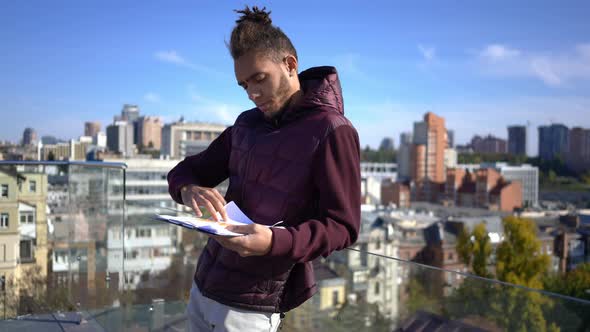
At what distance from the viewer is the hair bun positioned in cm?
100

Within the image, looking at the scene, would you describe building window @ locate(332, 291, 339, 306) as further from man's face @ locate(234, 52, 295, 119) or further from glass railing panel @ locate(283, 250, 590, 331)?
man's face @ locate(234, 52, 295, 119)

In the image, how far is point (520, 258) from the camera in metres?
25.3

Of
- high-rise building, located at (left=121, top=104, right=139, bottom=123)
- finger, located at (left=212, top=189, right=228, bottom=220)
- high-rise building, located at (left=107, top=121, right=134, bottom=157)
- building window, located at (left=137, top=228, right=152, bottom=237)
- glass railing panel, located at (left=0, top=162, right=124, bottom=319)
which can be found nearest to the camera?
finger, located at (left=212, top=189, right=228, bottom=220)

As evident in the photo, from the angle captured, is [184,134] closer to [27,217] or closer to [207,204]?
[27,217]

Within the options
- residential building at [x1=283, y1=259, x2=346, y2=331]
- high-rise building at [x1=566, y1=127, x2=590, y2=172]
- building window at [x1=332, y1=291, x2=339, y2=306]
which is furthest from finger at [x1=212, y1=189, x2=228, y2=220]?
high-rise building at [x1=566, y1=127, x2=590, y2=172]

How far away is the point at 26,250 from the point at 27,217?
16 centimetres

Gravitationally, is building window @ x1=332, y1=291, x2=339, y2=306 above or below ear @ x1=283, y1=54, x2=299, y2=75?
below

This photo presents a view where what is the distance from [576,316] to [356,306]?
1302 millimetres

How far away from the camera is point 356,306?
2.77 metres

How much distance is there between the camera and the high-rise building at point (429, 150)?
65.6 metres

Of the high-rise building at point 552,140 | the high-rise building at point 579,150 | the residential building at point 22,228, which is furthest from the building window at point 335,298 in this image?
the high-rise building at point 552,140

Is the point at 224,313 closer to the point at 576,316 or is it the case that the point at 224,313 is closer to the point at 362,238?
the point at 576,316

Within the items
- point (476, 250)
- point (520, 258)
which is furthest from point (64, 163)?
point (476, 250)

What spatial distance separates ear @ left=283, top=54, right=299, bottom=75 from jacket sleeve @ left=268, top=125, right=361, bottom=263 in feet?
0.47
